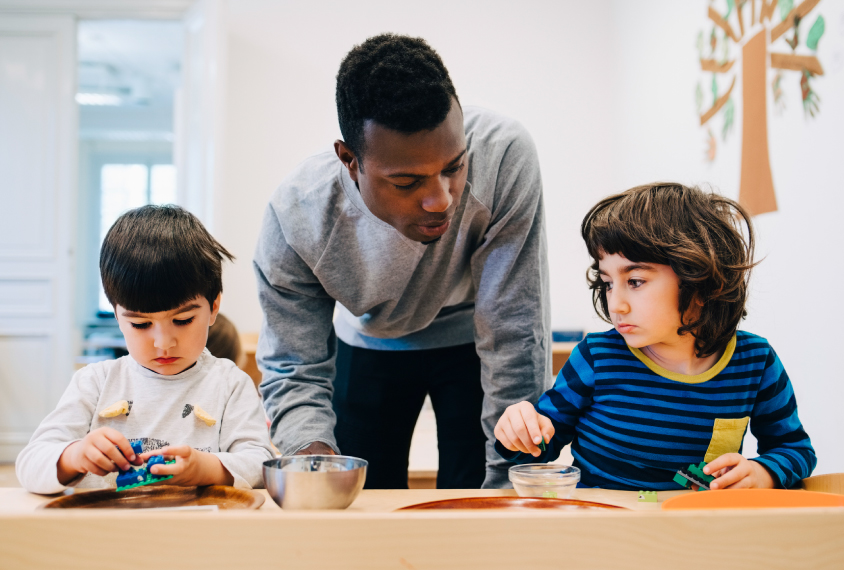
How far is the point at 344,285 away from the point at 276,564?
770 mm

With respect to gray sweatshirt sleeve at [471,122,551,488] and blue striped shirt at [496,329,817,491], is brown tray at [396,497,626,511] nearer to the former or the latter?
blue striped shirt at [496,329,817,491]

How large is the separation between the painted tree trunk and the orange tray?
1665 mm

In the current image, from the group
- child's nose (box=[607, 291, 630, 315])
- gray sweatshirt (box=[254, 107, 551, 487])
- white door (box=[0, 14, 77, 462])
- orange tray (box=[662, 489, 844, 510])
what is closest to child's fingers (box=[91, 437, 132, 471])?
gray sweatshirt (box=[254, 107, 551, 487])

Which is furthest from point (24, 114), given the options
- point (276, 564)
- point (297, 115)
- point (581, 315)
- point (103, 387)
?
point (276, 564)

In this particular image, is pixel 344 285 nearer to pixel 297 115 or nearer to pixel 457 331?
pixel 457 331

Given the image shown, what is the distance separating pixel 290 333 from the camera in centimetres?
125

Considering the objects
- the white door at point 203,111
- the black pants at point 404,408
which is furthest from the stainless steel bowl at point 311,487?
the white door at point 203,111

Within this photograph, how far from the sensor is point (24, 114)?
3.97 metres

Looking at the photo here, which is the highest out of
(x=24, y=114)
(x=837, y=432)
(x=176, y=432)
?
(x=24, y=114)

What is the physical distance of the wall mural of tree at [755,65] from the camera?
1.90m

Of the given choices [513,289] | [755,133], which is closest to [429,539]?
[513,289]

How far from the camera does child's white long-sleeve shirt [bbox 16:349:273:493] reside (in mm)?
882

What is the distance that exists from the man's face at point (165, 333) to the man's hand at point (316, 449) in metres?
0.23

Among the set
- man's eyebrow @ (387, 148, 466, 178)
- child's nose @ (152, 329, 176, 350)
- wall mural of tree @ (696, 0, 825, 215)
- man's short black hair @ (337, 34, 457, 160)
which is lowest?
child's nose @ (152, 329, 176, 350)
